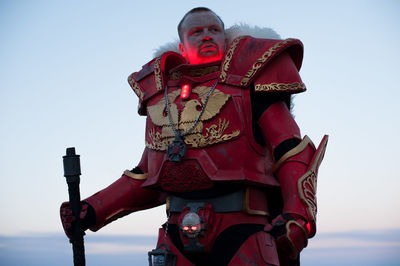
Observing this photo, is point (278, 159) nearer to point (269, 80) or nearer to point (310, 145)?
point (310, 145)

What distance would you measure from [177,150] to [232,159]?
405mm

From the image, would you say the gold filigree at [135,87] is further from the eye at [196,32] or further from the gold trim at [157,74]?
the eye at [196,32]

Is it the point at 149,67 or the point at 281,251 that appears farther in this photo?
the point at 149,67

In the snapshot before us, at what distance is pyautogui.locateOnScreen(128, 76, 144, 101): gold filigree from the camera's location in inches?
216

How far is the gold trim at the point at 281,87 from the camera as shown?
4.91m

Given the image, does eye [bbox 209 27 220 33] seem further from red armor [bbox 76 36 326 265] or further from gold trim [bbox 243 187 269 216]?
gold trim [bbox 243 187 269 216]

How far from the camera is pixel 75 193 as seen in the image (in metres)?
5.14

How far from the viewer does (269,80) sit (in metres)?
4.95

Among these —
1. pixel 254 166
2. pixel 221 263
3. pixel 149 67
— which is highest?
pixel 149 67

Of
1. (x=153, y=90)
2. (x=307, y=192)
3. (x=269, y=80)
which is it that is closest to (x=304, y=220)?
(x=307, y=192)

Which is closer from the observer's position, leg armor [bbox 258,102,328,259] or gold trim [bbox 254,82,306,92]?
leg armor [bbox 258,102,328,259]

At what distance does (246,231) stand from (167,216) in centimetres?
72

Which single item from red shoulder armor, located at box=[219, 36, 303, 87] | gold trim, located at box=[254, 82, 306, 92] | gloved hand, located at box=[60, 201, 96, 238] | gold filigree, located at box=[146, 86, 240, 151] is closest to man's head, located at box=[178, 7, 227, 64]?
red shoulder armor, located at box=[219, 36, 303, 87]

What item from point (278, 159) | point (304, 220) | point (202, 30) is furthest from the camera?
point (202, 30)
